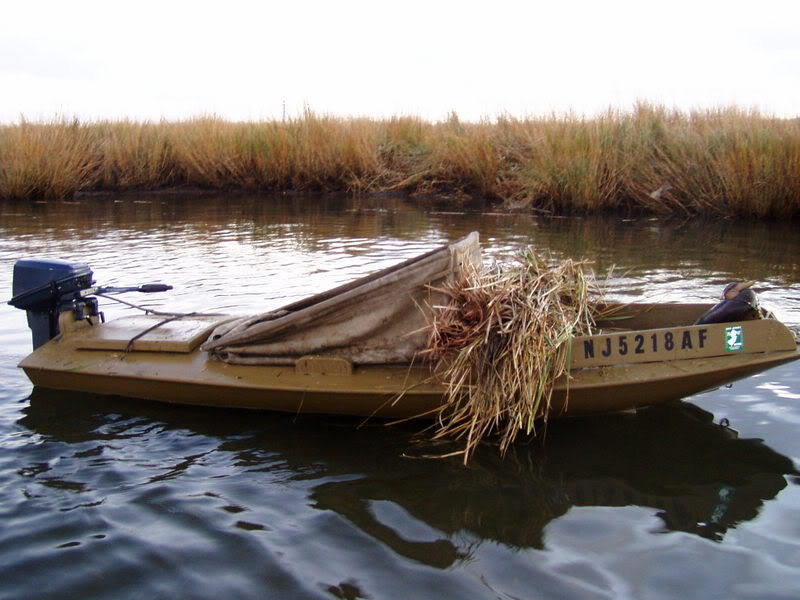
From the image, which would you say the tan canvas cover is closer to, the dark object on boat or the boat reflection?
the boat reflection

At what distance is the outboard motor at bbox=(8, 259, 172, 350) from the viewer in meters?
6.41

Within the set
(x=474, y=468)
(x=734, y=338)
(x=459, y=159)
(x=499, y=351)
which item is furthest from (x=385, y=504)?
(x=459, y=159)

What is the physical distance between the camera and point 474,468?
5035 mm

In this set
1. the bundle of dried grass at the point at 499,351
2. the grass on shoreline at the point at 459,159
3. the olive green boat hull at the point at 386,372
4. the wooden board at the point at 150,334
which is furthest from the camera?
the grass on shoreline at the point at 459,159

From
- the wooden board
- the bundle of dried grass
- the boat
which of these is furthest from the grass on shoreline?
the wooden board

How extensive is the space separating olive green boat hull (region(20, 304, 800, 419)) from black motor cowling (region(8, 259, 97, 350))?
19 centimetres

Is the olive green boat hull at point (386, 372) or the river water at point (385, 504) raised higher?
the olive green boat hull at point (386, 372)

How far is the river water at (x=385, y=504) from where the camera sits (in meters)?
3.88

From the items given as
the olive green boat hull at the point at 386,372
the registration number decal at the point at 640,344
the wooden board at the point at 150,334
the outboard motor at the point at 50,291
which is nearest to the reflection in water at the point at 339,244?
the wooden board at the point at 150,334

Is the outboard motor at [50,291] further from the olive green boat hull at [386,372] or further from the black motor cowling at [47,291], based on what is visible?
the olive green boat hull at [386,372]

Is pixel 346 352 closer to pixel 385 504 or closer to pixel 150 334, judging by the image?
pixel 385 504

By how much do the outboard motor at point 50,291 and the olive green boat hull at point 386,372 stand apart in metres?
0.19

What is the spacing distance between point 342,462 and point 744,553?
2293 millimetres

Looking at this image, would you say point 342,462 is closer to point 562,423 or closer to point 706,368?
point 562,423
